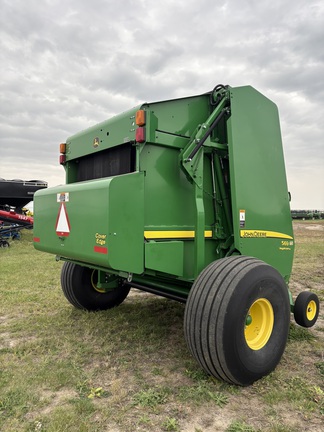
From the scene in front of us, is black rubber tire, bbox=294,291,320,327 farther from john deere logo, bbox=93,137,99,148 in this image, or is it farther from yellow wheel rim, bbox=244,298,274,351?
john deere logo, bbox=93,137,99,148

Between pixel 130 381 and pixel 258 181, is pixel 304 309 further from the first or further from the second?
pixel 130 381

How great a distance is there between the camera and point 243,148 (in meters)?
3.37

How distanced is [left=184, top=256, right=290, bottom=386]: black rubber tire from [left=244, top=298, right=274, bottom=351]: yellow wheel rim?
0.23 ft

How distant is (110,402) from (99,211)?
4.48 ft

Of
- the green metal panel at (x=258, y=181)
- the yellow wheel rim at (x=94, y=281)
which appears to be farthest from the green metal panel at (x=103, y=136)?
the yellow wheel rim at (x=94, y=281)

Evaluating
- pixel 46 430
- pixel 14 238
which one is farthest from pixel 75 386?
pixel 14 238

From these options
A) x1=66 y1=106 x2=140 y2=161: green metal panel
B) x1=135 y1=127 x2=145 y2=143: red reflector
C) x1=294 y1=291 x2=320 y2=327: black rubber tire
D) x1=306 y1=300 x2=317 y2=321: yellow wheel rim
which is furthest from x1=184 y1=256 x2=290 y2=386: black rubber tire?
x1=66 y1=106 x2=140 y2=161: green metal panel

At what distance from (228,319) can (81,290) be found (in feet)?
7.73

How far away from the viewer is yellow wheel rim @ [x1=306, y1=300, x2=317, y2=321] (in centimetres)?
364

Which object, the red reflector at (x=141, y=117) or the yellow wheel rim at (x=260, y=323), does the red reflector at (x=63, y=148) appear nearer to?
the red reflector at (x=141, y=117)

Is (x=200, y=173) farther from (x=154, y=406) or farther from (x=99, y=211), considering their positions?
(x=154, y=406)

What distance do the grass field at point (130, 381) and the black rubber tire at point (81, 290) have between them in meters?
0.16

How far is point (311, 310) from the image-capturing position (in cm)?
370

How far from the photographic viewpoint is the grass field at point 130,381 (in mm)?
2201
